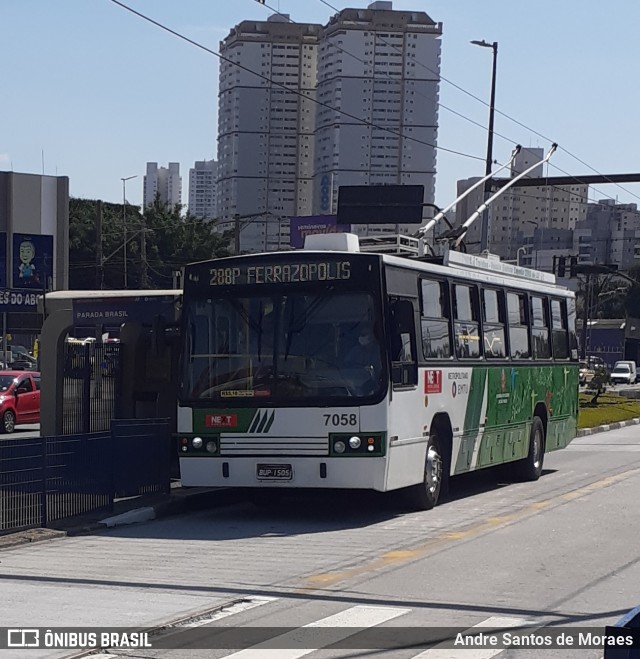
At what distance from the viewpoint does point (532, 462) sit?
765 inches

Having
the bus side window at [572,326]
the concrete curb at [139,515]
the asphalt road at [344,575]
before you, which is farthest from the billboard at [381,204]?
the asphalt road at [344,575]

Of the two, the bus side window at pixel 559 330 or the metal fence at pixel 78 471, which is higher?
the bus side window at pixel 559 330

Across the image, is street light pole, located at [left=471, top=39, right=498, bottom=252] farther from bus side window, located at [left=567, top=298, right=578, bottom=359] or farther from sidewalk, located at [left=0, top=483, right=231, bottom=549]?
sidewalk, located at [left=0, top=483, right=231, bottom=549]

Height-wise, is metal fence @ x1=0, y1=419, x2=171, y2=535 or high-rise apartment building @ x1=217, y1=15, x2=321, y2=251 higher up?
high-rise apartment building @ x1=217, y1=15, x2=321, y2=251

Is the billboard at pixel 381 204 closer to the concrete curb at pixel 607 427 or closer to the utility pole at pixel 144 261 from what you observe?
the concrete curb at pixel 607 427

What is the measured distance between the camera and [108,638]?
7758mm

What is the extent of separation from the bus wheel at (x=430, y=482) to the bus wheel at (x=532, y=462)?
3928mm

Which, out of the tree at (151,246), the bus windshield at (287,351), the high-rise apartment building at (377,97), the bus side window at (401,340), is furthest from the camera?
the high-rise apartment building at (377,97)

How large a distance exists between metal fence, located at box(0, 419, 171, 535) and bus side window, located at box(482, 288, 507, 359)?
476 centimetres

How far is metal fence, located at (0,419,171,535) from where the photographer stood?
493 inches

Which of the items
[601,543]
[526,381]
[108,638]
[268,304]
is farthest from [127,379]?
[108,638]

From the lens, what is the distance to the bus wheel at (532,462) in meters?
19.4

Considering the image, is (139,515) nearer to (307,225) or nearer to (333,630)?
(333,630)

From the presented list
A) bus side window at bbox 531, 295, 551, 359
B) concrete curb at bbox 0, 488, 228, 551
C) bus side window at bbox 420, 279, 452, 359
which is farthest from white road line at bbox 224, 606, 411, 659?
bus side window at bbox 531, 295, 551, 359
